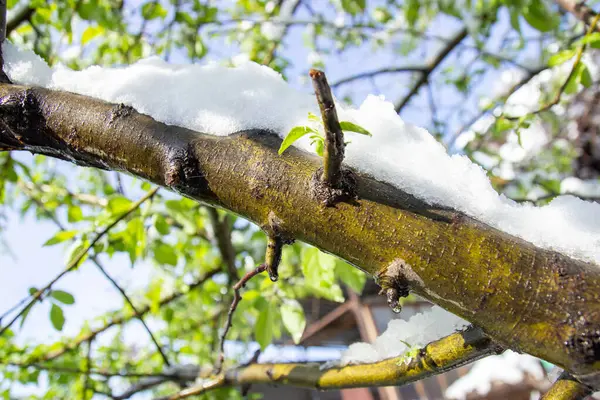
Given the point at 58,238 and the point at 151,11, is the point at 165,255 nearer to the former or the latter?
the point at 58,238

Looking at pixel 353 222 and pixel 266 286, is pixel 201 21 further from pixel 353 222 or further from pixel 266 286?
pixel 353 222

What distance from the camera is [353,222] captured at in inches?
23.6

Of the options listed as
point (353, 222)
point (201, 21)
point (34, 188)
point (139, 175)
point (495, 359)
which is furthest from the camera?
point (495, 359)

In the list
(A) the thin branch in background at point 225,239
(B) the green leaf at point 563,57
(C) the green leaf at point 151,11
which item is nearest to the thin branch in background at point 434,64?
(B) the green leaf at point 563,57

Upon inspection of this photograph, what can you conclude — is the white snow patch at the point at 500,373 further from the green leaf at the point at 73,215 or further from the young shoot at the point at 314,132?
the young shoot at the point at 314,132

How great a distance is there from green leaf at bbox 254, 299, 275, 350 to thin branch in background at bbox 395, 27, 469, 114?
1.69 m

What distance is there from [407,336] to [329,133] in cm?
53

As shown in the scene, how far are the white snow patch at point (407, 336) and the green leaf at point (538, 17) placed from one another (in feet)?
4.77

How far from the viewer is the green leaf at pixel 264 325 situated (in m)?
1.33

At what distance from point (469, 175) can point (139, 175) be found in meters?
0.56

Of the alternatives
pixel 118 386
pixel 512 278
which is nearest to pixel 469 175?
pixel 512 278

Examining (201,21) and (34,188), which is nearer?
(201,21)

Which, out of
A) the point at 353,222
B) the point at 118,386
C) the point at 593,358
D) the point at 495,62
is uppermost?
the point at 495,62

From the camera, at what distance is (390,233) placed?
1.92ft
